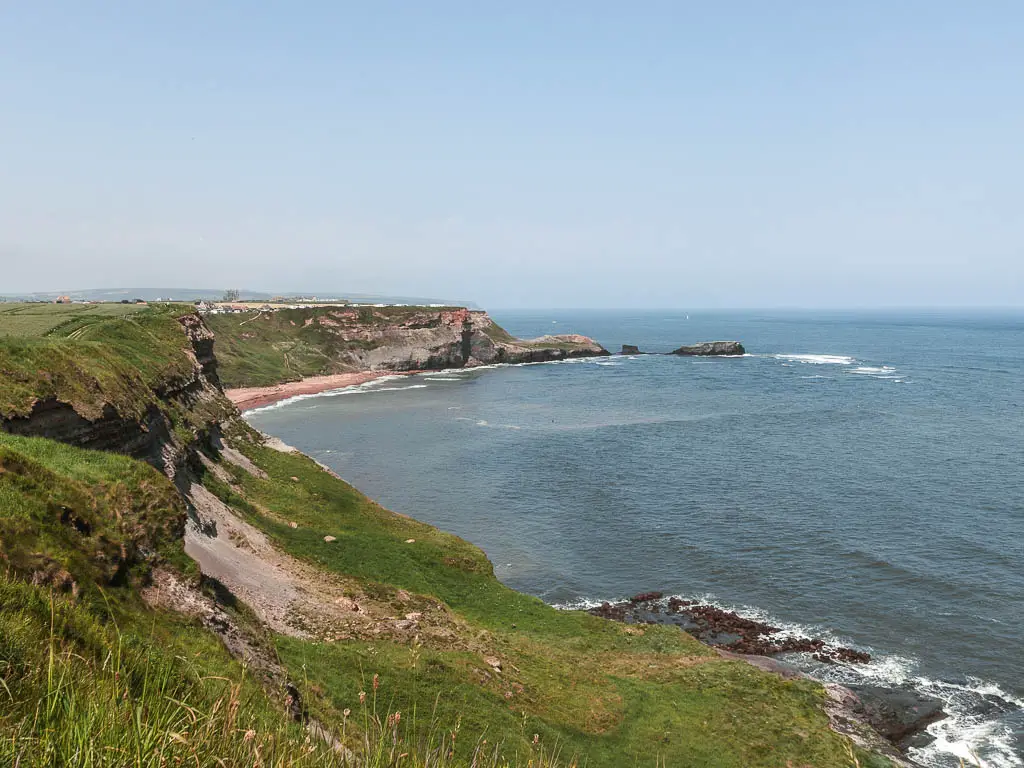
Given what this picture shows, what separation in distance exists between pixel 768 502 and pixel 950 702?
2726cm

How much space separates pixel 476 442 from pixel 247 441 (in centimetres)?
3031

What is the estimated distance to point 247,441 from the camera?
55.6 meters

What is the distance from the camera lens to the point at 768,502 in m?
55.8

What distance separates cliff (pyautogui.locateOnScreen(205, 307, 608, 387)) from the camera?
144000mm

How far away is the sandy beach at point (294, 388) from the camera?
362ft

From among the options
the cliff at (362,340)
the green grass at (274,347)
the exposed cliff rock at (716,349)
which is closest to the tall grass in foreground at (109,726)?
the green grass at (274,347)

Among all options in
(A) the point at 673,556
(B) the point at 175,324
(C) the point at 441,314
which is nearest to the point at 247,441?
(B) the point at 175,324

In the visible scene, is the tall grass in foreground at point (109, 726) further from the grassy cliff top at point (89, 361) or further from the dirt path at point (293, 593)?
the grassy cliff top at point (89, 361)

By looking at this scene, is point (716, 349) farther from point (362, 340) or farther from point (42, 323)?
point (42, 323)

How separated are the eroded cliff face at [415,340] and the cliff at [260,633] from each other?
109661 mm

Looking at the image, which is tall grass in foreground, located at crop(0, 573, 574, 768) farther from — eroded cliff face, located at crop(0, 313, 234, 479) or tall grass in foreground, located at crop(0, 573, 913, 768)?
eroded cliff face, located at crop(0, 313, 234, 479)

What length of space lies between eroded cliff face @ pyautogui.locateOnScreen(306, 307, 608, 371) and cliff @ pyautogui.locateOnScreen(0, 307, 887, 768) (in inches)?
4317

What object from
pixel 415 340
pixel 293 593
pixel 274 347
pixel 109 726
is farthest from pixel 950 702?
pixel 415 340

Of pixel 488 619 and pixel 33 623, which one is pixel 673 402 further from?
pixel 33 623
